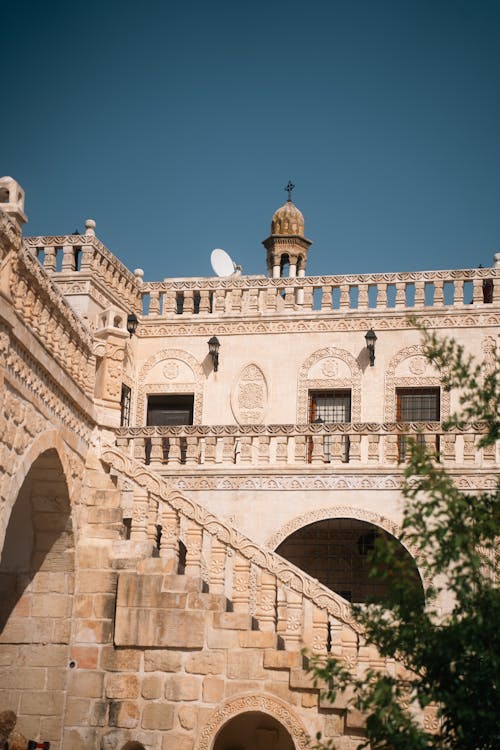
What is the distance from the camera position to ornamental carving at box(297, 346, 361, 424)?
758 inches

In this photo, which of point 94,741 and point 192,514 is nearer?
point 94,741

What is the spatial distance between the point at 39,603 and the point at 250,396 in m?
8.60

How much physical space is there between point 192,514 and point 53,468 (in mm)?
1573

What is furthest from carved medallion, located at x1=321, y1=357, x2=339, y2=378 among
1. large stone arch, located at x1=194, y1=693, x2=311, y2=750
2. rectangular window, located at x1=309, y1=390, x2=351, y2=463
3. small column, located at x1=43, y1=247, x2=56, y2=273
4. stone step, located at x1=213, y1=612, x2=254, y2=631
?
large stone arch, located at x1=194, y1=693, x2=311, y2=750

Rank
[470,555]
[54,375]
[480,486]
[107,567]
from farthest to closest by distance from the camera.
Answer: [480,486] < [107,567] < [54,375] < [470,555]

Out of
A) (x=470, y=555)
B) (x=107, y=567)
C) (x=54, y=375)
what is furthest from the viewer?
(x=107, y=567)

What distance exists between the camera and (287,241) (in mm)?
30266

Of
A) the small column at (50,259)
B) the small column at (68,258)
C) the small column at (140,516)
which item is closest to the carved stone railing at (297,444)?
the small column at (68,258)

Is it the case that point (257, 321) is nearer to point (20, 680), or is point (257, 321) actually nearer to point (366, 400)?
point (366, 400)

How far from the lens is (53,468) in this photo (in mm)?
11047

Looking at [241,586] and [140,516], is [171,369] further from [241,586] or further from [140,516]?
[241,586]

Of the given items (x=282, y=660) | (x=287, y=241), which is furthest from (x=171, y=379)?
(x=287, y=241)

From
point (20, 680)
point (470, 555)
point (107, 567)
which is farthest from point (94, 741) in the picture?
point (470, 555)

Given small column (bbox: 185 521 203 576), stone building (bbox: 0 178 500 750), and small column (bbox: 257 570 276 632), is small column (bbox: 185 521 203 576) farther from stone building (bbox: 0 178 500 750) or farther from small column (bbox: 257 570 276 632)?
small column (bbox: 257 570 276 632)
